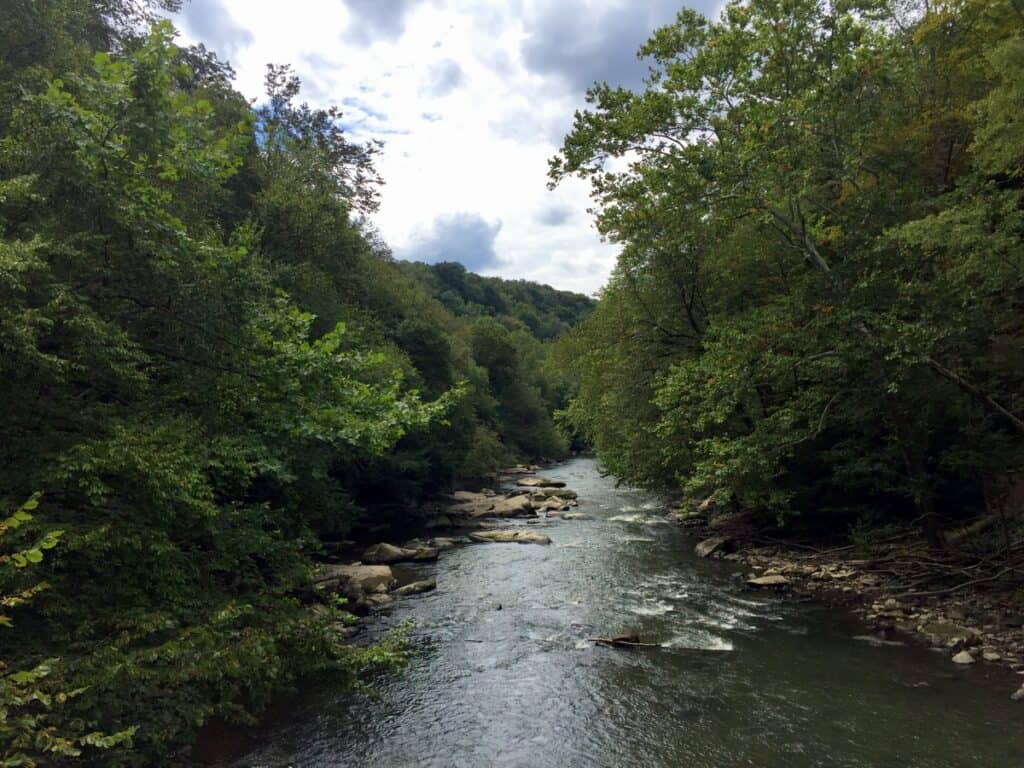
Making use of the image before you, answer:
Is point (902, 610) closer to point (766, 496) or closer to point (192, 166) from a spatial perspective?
point (766, 496)

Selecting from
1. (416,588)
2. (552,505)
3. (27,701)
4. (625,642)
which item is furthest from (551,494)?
(27,701)

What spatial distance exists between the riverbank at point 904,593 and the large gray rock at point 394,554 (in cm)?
896

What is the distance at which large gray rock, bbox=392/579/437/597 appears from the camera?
1551cm

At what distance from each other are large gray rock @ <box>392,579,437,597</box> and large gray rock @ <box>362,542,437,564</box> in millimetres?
3402

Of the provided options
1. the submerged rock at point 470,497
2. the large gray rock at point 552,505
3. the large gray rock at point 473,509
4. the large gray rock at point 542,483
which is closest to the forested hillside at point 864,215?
the large gray rock at point 552,505

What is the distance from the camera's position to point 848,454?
14.6 metres

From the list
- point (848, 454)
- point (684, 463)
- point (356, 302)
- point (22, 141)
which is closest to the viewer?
point (22, 141)

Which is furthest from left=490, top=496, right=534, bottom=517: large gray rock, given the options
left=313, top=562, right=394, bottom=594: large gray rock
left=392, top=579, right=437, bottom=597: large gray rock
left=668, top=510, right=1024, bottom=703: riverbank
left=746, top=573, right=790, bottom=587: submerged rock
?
left=746, top=573, right=790, bottom=587: submerged rock

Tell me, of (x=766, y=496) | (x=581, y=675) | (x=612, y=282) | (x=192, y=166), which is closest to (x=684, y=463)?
(x=766, y=496)

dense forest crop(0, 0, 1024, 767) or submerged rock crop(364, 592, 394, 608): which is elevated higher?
dense forest crop(0, 0, 1024, 767)

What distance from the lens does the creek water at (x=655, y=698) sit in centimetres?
745

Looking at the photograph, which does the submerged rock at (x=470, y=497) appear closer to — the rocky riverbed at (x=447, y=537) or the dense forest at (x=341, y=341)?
the rocky riverbed at (x=447, y=537)

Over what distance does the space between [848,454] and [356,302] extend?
25.9 m

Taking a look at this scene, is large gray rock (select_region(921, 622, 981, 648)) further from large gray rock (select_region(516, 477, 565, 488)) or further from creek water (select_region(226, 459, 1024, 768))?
large gray rock (select_region(516, 477, 565, 488))
